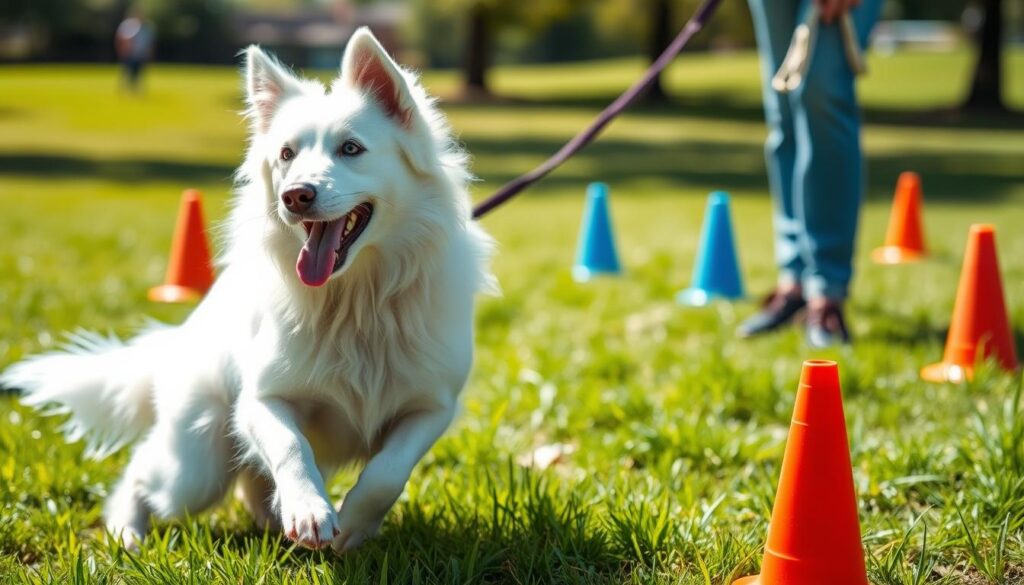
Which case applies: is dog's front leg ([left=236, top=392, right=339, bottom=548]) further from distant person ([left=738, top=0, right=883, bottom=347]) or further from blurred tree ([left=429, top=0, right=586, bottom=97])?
blurred tree ([left=429, top=0, right=586, bottom=97])

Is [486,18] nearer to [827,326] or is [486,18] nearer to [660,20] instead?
[660,20]

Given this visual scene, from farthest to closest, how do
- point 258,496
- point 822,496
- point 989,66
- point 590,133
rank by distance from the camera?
1. point 989,66
2. point 590,133
3. point 258,496
4. point 822,496

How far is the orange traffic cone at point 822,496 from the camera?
8.63ft

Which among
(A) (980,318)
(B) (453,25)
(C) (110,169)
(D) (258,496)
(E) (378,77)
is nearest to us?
(E) (378,77)

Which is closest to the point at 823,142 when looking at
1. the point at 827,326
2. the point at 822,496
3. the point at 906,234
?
the point at 827,326

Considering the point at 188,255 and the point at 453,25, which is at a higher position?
the point at 188,255

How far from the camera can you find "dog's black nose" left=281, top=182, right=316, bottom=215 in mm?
2806

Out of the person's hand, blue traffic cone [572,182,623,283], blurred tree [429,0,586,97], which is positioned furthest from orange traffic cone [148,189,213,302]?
blurred tree [429,0,586,97]

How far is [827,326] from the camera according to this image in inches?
216

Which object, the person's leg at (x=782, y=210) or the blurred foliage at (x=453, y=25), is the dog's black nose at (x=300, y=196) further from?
the blurred foliage at (x=453, y=25)

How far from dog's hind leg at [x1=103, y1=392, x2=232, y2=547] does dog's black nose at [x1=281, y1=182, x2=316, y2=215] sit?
2.74 feet

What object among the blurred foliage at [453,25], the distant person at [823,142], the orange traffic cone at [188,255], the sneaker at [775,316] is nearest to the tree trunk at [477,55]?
the blurred foliage at [453,25]

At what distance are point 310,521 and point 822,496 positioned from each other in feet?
4.20

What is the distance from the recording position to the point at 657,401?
4785 mm
